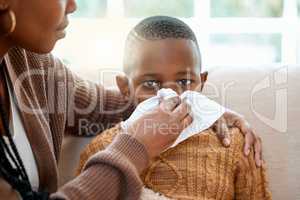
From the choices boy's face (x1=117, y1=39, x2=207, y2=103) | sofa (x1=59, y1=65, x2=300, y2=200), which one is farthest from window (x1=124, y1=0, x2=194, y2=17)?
boy's face (x1=117, y1=39, x2=207, y2=103)

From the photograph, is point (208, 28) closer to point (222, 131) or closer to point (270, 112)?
point (270, 112)

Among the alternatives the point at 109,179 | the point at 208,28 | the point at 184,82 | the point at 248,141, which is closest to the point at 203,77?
the point at 184,82

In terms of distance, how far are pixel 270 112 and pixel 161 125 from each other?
0.46 metres

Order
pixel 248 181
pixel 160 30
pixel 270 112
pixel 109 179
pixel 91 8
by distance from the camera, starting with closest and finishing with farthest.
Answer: pixel 109 179
pixel 248 181
pixel 160 30
pixel 270 112
pixel 91 8

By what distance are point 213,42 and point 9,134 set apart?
1.76 m

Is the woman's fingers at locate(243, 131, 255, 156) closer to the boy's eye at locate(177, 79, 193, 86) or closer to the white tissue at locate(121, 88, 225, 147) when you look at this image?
the white tissue at locate(121, 88, 225, 147)

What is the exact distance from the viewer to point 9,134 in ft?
3.46

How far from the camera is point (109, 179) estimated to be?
1021 mm

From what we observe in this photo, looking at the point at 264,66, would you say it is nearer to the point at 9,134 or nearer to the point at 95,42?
the point at 9,134

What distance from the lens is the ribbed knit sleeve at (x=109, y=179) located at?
1006mm

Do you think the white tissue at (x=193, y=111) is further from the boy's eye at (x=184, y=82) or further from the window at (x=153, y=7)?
the window at (x=153, y=7)

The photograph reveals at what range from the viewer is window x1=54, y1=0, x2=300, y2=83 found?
2568mm

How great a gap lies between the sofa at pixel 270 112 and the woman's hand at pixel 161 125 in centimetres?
31

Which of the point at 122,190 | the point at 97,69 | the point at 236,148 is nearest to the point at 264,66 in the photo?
the point at 236,148
